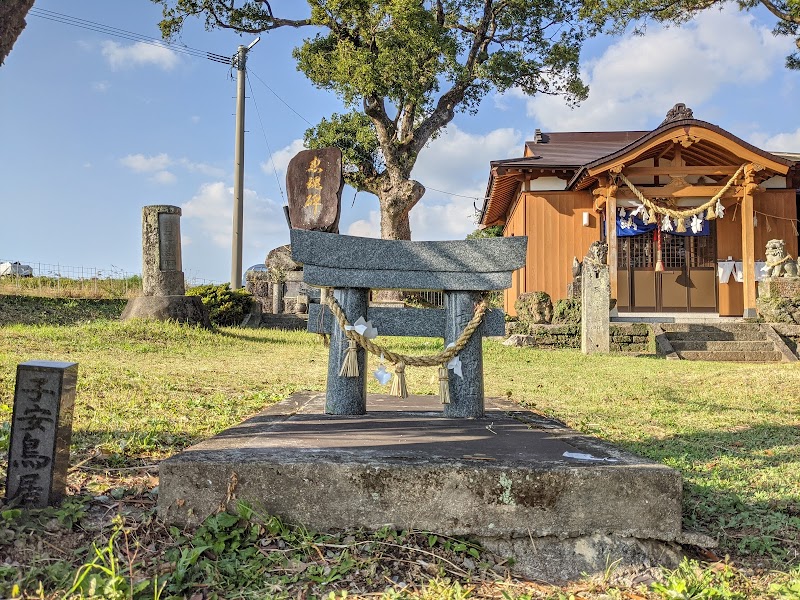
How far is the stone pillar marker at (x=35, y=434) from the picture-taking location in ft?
8.86

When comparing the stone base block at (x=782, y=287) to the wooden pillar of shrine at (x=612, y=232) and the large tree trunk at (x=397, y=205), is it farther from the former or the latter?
the large tree trunk at (x=397, y=205)

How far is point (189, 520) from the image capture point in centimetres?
259

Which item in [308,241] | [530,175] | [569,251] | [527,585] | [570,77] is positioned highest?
[570,77]

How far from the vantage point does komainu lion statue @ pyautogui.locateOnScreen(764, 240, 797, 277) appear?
13.4m

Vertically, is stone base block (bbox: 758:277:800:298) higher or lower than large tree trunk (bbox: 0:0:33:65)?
lower

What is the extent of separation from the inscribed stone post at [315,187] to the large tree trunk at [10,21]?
212 inches

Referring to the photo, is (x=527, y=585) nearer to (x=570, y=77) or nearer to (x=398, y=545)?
(x=398, y=545)

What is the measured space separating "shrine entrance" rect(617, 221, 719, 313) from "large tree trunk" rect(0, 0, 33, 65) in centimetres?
1448

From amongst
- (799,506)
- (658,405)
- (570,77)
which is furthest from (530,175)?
(799,506)

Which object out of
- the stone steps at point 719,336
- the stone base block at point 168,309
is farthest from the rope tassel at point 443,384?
the stone steps at point 719,336

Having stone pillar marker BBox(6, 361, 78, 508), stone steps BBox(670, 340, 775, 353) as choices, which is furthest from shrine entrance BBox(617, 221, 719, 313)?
stone pillar marker BBox(6, 361, 78, 508)

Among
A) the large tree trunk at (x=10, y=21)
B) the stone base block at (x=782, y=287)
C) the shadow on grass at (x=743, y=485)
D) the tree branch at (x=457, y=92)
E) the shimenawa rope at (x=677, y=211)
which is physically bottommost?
the shadow on grass at (x=743, y=485)

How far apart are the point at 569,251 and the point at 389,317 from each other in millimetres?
13293

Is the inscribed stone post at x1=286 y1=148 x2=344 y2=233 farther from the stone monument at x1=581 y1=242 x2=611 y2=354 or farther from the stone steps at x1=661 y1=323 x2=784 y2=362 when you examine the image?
the stone steps at x1=661 y1=323 x2=784 y2=362
